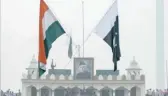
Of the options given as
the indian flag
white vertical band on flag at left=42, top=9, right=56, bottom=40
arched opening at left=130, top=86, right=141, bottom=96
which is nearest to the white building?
arched opening at left=130, top=86, right=141, bottom=96

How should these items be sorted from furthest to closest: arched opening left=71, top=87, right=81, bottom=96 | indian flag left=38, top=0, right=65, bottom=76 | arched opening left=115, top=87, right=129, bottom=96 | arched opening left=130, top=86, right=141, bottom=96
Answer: arched opening left=115, top=87, right=129, bottom=96
arched opening left=130, top=86, right=141, bottom=96
arched opening left=71, top=87, right=81, bottom=96
indian flag left=38, top=0, right=65, bottom=76

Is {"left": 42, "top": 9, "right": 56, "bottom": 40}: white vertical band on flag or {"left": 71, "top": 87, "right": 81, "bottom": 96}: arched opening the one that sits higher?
{"left": 42, "top": 9, "right": 56, "bottom": 40}: white vertical band on flag

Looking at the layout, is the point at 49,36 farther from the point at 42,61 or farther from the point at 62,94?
the point at 62,94

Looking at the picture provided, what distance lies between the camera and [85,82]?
54.6 metres

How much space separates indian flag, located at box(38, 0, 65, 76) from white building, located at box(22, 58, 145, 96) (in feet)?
86.7

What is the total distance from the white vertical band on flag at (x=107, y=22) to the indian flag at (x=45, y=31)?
7.15ft

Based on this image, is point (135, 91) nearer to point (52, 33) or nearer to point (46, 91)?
point (46, 91)

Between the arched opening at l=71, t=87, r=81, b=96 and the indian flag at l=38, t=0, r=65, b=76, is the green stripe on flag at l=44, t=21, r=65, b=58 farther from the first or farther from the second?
the arched opening at l=71, t=87, r=81, b=96

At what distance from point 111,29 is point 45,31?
353 cm

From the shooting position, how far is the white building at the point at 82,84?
2154 inches

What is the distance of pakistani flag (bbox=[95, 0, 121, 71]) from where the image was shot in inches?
1025

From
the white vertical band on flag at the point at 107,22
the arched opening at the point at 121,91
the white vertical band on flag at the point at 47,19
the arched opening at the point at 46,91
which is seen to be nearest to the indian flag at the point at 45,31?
the white vertical band on flag at the point at 47,19

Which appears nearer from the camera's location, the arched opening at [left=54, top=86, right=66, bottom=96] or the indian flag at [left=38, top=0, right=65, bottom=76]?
the indian flag at [left=38, top=0, right=65, bottom=76]

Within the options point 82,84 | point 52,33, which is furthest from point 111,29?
point 82,84
